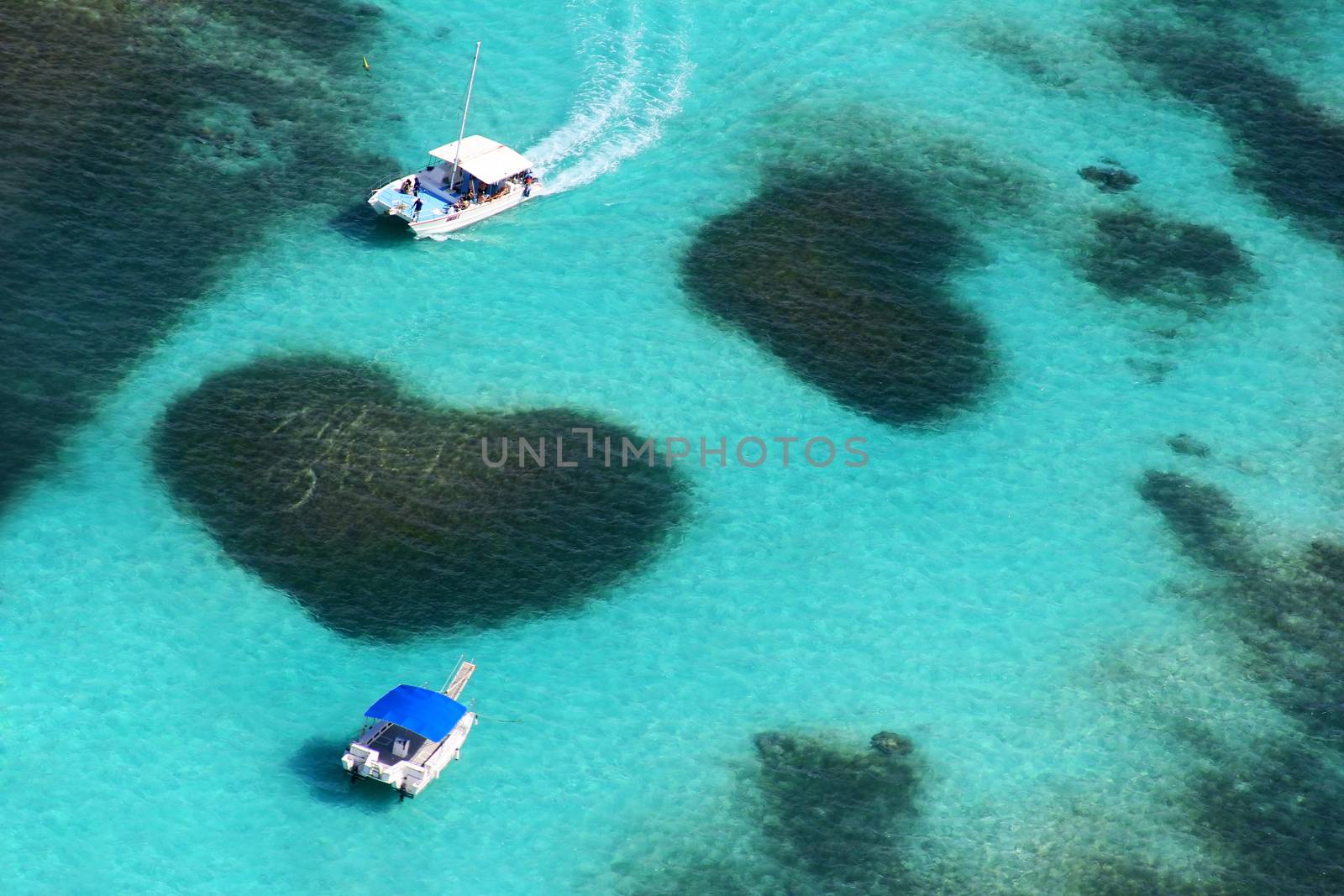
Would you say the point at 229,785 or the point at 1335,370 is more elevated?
the point at 1335,370

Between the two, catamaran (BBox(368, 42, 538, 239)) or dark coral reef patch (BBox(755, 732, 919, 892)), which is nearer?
dark coral reef patch (BBox(755, 732, 919, 892))

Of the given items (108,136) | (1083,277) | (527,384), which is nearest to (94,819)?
(527,384)

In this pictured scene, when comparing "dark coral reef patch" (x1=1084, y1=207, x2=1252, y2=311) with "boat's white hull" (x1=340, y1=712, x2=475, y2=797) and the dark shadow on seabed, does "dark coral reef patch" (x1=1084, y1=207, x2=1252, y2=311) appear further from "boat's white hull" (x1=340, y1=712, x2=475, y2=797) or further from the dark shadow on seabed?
"boat's white hull" (x1=340, y1=712, x2=475, y2=797)

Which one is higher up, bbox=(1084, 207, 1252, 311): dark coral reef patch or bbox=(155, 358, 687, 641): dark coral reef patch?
bbox=(1084, 207, 1252, 311): dark coral reef patch

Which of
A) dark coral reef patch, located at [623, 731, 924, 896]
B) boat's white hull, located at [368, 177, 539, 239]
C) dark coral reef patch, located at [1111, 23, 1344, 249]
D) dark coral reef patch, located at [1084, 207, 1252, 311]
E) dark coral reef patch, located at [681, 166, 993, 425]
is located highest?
dark coral reef patch, located at [1111, 23, 1344, 249]

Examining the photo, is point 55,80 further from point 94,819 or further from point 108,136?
point 94,819

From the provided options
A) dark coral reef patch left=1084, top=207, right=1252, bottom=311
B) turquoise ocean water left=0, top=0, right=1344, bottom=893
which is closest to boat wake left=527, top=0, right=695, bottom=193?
turquoise ocean water left=0, top=0, right=1344, bottom=893
